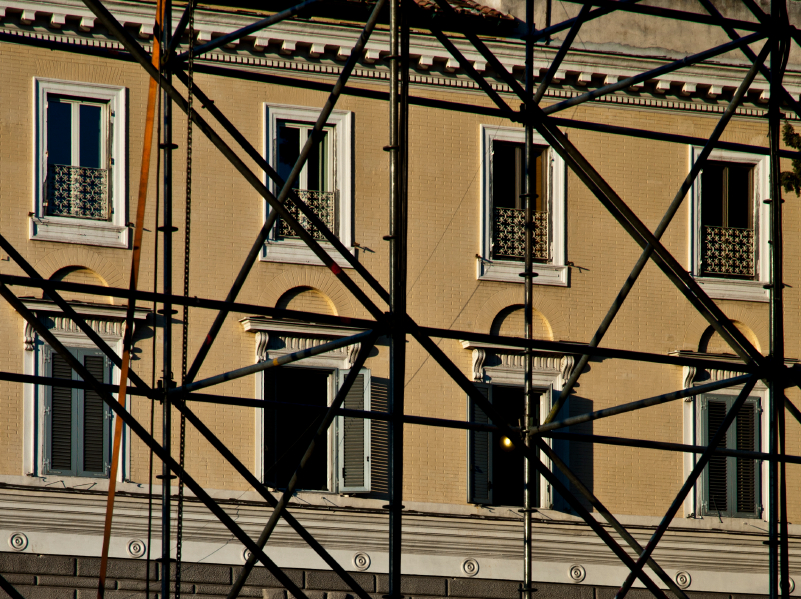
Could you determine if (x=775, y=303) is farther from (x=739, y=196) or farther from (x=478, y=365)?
(x=739, y=196)

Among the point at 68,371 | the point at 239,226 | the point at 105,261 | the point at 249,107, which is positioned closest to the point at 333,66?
the point at 249,107

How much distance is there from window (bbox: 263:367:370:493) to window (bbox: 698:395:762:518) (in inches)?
187

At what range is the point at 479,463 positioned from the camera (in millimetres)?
19078

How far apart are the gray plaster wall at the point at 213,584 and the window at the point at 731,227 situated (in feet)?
14.2

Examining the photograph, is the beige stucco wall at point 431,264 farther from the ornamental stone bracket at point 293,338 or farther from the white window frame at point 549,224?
the ornamental stone bracket at point 293,338

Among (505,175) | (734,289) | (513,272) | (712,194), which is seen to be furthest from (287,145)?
(734,289)

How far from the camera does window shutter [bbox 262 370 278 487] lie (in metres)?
18.2

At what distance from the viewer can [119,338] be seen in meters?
18.1

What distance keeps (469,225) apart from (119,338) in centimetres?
484

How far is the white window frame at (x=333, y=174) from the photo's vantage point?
1867cm

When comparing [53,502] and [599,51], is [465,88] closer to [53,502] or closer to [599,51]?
[599,51]

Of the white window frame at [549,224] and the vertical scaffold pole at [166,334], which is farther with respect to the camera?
the white window frame at [549,224]

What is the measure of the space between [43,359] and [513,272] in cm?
626

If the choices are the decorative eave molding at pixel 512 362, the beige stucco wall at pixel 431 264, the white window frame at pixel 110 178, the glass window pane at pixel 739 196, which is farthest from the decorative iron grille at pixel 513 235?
the white window frame at pixel 110 178
